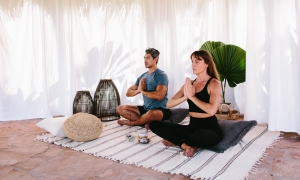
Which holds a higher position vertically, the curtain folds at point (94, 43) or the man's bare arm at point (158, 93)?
the curtain folds at point (94, 43)

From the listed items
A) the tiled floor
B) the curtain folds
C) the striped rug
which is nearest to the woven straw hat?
the striped rug

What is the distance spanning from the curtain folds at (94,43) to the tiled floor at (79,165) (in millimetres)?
1169

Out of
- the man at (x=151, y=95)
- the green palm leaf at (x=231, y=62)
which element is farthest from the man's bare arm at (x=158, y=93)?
the green palm leaf at (x=231, y=62)

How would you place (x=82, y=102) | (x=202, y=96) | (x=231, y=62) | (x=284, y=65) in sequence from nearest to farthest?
(x=202, y=96) → (x=284, y=65) → (x=231, y=62) → (x=82, y=102)

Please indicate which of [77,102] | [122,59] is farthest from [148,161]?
[122,59]

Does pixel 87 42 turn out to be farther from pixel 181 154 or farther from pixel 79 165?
pixel 181 154

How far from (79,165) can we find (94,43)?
2.64 m

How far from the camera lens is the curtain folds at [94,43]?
3.87 meters

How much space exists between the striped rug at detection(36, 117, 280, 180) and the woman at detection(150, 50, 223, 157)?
0.12 meters

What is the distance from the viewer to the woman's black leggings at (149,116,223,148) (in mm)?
2172

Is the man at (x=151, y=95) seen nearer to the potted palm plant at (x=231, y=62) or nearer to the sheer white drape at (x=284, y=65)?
the potted palm plant at (x=231, y=62)

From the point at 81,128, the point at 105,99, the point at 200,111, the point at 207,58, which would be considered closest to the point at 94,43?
the point at 105,99

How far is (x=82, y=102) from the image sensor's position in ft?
12.5

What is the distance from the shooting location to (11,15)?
3.90 m
